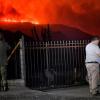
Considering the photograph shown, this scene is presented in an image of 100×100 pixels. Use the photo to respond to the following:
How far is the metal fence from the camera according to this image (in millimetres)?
16094

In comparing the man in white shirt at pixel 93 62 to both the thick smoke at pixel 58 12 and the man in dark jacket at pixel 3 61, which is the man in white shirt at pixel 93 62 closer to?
the man in dark jacket at pixel 3 61

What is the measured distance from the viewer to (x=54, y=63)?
16484mm

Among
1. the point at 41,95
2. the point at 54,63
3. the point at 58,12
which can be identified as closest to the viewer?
the point at 41,95

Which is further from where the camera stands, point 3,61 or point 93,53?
point 3,61

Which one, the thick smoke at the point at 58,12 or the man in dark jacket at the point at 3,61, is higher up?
the thick smoke at the point at 58,12

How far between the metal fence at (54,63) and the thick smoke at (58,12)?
1097 cm

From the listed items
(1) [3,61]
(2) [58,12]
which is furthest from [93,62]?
(2) [58,12]

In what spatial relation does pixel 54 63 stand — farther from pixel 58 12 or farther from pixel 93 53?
pixel 58 12

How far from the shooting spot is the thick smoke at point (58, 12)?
27.4 meters

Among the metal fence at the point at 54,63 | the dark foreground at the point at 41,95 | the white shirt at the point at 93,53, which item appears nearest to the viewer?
the white shirt at the point at 93,53

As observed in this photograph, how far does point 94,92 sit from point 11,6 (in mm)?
15860

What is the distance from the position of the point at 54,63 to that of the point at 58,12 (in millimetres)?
12595

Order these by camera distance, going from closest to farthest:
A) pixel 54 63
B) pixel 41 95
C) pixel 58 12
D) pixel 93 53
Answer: pixel 93 53 < pixel 41 95 < pixel 54 63 < pixel 58 12

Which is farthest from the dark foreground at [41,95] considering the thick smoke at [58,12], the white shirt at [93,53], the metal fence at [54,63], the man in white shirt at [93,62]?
the thick smoke at [58,12]
